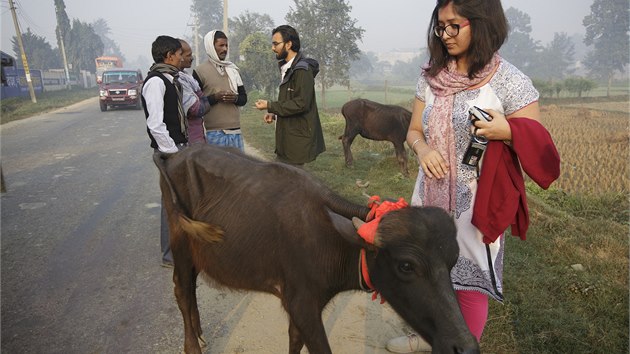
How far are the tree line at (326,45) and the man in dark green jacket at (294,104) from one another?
175 centimetres

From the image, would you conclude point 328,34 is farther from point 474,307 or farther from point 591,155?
point 474,307

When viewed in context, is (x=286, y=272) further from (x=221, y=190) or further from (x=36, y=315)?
(x=36, y=315)

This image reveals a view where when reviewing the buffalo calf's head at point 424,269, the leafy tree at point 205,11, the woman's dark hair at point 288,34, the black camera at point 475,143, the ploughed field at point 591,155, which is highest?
the leafy tree at point 205,11

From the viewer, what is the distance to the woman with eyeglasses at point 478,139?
1.71 m

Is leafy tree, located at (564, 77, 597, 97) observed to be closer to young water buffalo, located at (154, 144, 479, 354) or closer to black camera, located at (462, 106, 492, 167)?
black camera, located at (462, 106, 492, 167)

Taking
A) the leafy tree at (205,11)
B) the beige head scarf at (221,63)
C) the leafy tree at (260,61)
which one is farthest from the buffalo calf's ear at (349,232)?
the leafy tree at (205,11)

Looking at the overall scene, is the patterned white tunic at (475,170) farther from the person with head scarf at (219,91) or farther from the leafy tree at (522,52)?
the leafy tree at (522,52)

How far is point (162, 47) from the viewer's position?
358 centimetres

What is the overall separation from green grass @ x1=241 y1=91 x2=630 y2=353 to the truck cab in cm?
1586

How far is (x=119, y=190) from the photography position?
252 inches

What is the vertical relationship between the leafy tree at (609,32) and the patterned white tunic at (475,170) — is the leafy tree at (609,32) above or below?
above

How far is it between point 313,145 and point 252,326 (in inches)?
79.6

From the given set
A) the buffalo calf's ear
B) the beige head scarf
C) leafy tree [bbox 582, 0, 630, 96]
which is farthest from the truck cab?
leafy tree [bbox 582, 0, 630, 96]

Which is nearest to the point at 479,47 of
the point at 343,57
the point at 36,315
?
the point at 36,315
